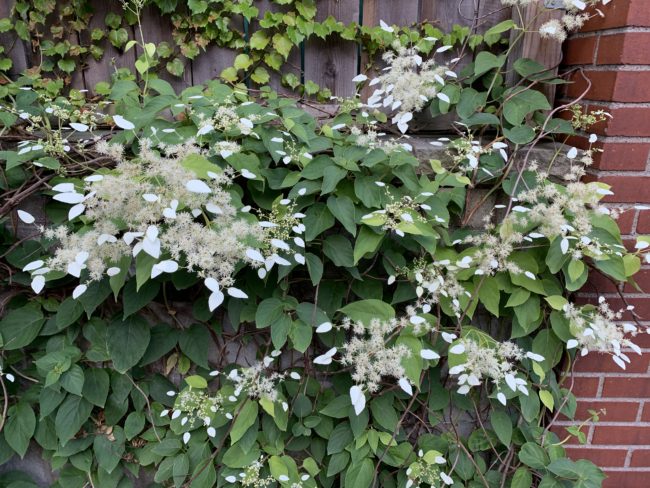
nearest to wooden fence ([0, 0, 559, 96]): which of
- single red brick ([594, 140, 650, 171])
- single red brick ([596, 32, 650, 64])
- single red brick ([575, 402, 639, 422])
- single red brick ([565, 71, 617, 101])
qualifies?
single red brick ([565, 71, 617, 101])

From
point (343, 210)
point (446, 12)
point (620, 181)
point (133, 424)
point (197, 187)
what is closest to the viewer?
point (197, 187)

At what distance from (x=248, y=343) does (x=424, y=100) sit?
1041 mm

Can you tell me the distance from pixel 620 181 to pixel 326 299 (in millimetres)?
1025

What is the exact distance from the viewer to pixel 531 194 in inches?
55.1

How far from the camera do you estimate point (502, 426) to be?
1585 millimetres

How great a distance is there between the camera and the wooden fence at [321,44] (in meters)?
1.64

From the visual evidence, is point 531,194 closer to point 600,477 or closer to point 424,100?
point 424,100

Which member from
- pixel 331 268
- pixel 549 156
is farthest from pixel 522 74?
pixel 331 268

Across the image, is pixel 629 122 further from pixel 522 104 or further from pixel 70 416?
pixel 70 416

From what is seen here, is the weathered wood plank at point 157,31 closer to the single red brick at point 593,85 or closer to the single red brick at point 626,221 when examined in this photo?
the single red brick at point 593,85

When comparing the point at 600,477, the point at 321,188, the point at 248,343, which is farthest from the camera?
the point at 248,343

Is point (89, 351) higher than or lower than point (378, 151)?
lower

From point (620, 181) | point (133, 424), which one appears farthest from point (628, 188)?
point (133, 424)

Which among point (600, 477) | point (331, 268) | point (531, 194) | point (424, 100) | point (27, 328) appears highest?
point (424, 100)
